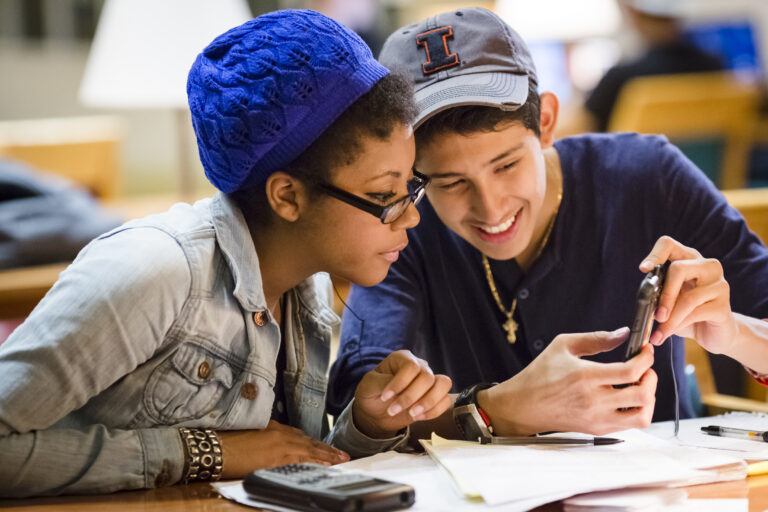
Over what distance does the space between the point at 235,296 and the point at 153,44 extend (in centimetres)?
205

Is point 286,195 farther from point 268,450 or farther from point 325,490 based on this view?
point 325,490

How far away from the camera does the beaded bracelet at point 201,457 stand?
47.1 inches

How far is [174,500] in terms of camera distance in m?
1.13

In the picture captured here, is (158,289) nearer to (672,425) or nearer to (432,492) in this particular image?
(432,492)

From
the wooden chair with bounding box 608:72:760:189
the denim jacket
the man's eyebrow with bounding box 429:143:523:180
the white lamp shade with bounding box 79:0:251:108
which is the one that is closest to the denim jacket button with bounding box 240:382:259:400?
the denim jacket

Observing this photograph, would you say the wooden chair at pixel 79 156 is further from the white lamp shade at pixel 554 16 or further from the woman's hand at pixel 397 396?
the woman's hand at pixel 397 396

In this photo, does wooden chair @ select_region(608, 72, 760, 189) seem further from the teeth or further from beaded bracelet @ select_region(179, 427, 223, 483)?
beaded bracelet @ select_region(179, 427, 223, 483)

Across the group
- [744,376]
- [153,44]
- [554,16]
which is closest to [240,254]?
[744,376]

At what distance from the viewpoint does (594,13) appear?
21.2ft

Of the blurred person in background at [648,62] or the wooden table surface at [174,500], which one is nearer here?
the wooden table surface at [174,500]

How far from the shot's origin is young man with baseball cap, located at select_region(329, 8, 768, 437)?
1.32 m

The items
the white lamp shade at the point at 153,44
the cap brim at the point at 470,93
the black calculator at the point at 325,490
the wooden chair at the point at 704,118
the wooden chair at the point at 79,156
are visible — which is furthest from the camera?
the wooden chair at the point at 704,118

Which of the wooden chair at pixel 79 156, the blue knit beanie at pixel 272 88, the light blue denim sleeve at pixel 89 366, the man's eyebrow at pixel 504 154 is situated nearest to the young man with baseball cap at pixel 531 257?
the man's eyebrow at pixel 504 154

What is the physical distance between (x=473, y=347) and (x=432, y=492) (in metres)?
0.65
